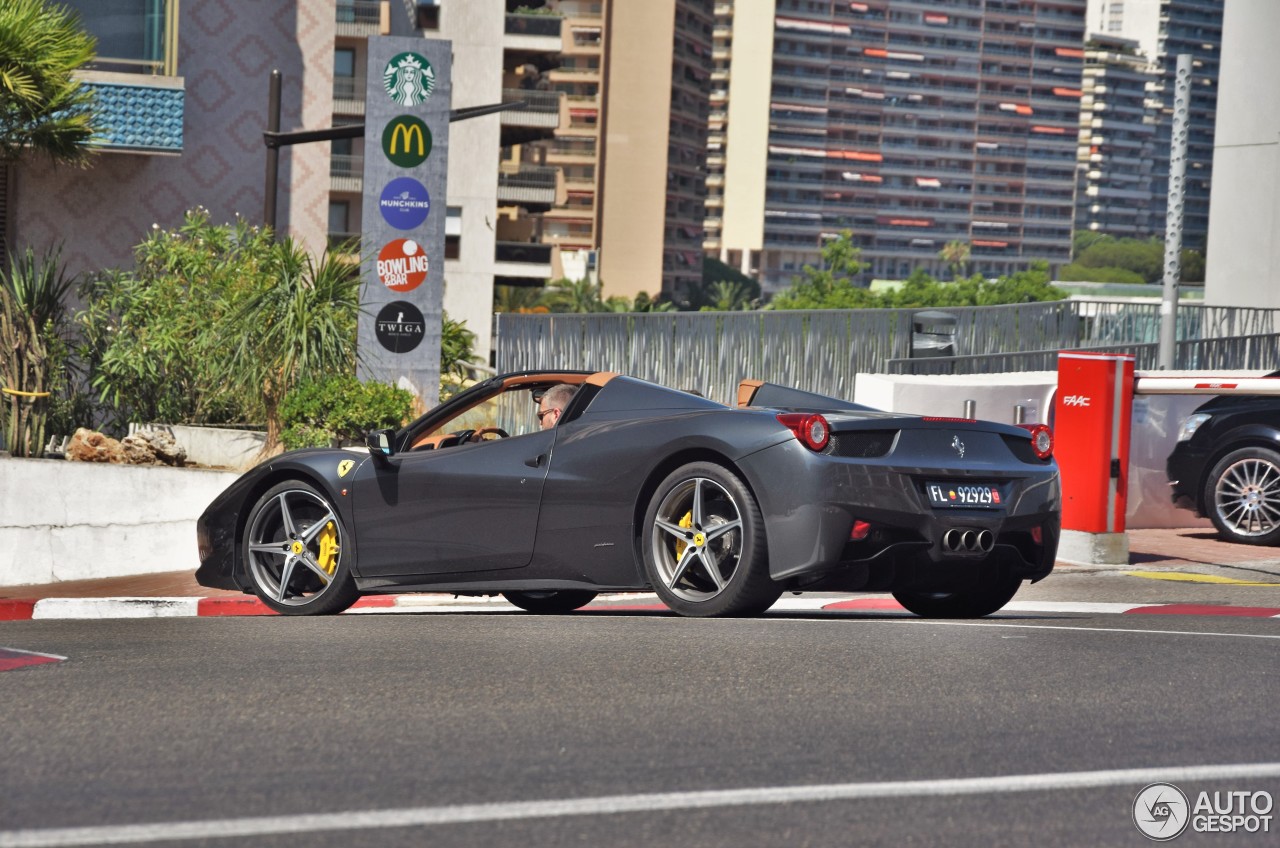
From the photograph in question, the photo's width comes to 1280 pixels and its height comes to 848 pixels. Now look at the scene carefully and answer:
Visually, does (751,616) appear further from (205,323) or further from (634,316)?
(634,316)

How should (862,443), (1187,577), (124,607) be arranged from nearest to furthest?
(862,443)
(124,607)
(1187,577)

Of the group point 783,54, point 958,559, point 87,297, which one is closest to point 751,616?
point 958,559

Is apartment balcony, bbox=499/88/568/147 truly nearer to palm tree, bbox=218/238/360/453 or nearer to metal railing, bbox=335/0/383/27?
metal railing, bbox=335/0/383/27

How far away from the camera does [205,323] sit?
17016 mm

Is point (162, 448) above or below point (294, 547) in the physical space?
below

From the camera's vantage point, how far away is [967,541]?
24.1ft

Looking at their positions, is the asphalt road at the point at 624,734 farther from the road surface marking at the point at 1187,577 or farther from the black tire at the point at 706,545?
the road surface marking at the point at 1187,577

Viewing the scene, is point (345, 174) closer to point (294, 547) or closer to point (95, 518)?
point (95, 518)

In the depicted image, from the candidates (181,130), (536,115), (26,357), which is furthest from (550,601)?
(536,115)

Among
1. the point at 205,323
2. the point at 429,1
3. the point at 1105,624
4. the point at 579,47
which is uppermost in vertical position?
the point at 579,47

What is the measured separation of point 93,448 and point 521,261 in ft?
182

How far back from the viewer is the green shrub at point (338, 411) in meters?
15.1

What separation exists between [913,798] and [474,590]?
433cm

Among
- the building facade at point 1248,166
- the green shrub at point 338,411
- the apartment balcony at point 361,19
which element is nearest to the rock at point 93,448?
the green shrub at point 338,411
